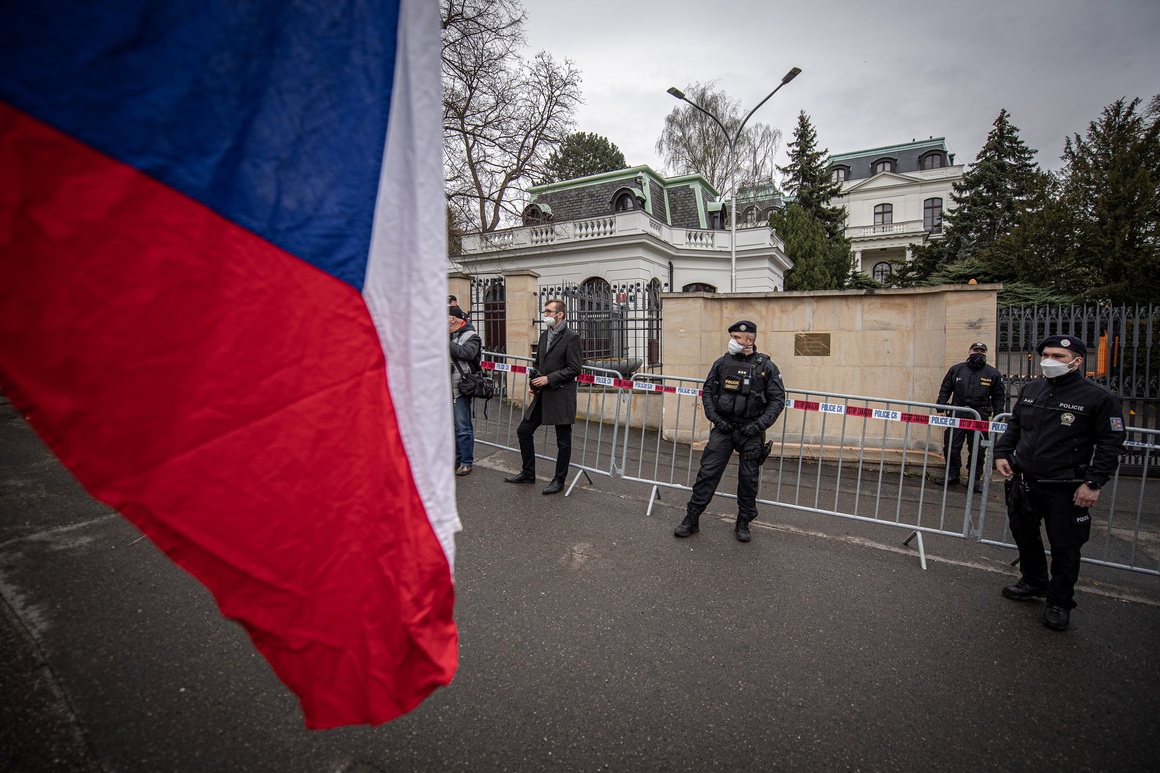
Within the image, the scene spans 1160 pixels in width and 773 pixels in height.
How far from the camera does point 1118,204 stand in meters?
16.3

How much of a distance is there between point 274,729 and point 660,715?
5.79ft

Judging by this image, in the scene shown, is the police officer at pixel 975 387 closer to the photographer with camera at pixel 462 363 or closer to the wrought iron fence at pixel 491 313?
the photographer with camera at pixel 462 363

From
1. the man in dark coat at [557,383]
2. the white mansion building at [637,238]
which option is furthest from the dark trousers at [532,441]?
the white mansion building at [637,238]

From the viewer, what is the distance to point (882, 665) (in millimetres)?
3041

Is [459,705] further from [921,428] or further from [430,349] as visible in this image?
[921,428]

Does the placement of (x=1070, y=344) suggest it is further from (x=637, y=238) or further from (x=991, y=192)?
(x=991, y=192)

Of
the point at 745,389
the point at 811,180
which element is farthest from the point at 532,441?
the point at 811,180

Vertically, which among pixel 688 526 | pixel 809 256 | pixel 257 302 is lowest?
pixel 688 526

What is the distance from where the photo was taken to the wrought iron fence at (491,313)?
11789mm

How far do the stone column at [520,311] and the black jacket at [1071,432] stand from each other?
834 cm

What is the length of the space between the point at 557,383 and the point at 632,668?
3.33 m

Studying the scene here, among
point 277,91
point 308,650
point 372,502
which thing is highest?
point 277,91

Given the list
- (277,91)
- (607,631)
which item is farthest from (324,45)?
(607,631)

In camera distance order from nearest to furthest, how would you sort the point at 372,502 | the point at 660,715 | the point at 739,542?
the point at 372,502 → the point at 660,715 → the point at 739,542
